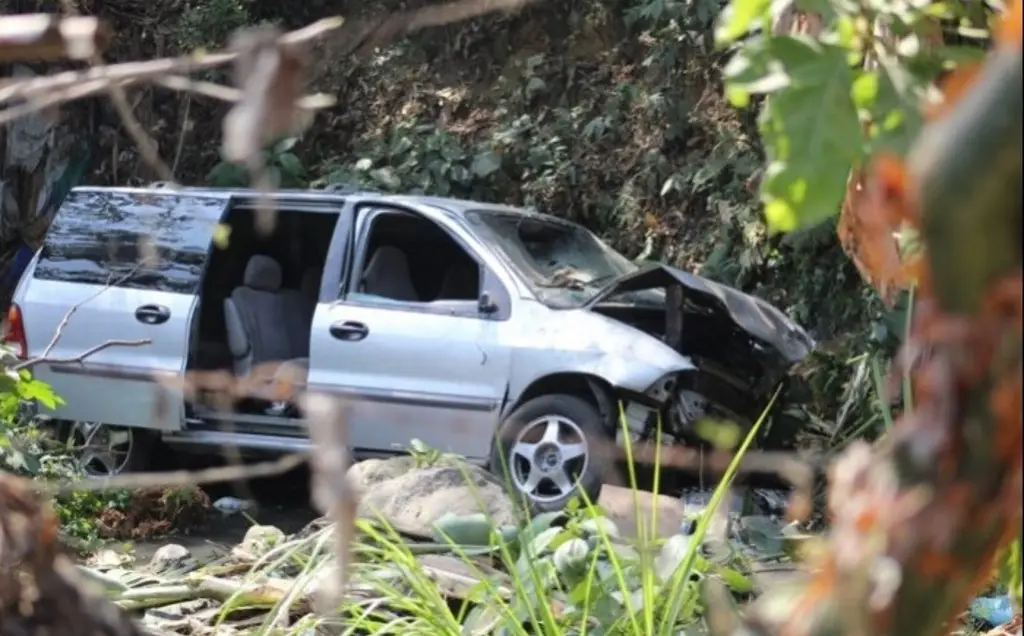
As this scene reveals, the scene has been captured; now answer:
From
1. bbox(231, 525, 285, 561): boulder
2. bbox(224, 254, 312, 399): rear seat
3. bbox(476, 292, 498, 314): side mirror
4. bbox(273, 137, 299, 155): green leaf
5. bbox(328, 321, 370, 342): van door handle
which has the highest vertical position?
bbox(273, 137, 299, 155): green leaf

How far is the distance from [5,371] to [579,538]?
64.3 inches

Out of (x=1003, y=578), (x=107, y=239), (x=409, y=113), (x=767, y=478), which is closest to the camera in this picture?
(x=1003, y=578)

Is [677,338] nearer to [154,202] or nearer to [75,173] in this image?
[154,202]

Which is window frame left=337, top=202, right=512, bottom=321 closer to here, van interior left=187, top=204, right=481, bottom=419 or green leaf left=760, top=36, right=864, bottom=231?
van interior left=187, top=204, right=481, bottom=419

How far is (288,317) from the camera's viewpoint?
8953 mm

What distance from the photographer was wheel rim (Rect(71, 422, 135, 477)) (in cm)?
868

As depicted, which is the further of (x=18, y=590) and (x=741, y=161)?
(x=741, y=161)

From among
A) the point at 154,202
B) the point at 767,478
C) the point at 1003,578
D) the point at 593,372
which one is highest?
the point at 1003,578

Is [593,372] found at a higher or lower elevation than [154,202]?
lower

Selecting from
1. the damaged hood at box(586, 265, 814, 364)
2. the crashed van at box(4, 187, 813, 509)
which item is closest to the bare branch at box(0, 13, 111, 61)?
the crashed van at box(4, 187, 813, 509)

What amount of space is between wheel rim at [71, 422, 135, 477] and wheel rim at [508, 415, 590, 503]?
2.93 metres

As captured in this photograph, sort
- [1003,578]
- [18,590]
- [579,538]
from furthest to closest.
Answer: [579,538], [1003,578], [18,590]

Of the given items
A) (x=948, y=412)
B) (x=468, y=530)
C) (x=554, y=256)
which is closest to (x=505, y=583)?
(x=468, y=530)

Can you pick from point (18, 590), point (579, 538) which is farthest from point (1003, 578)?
point (579, 538)
